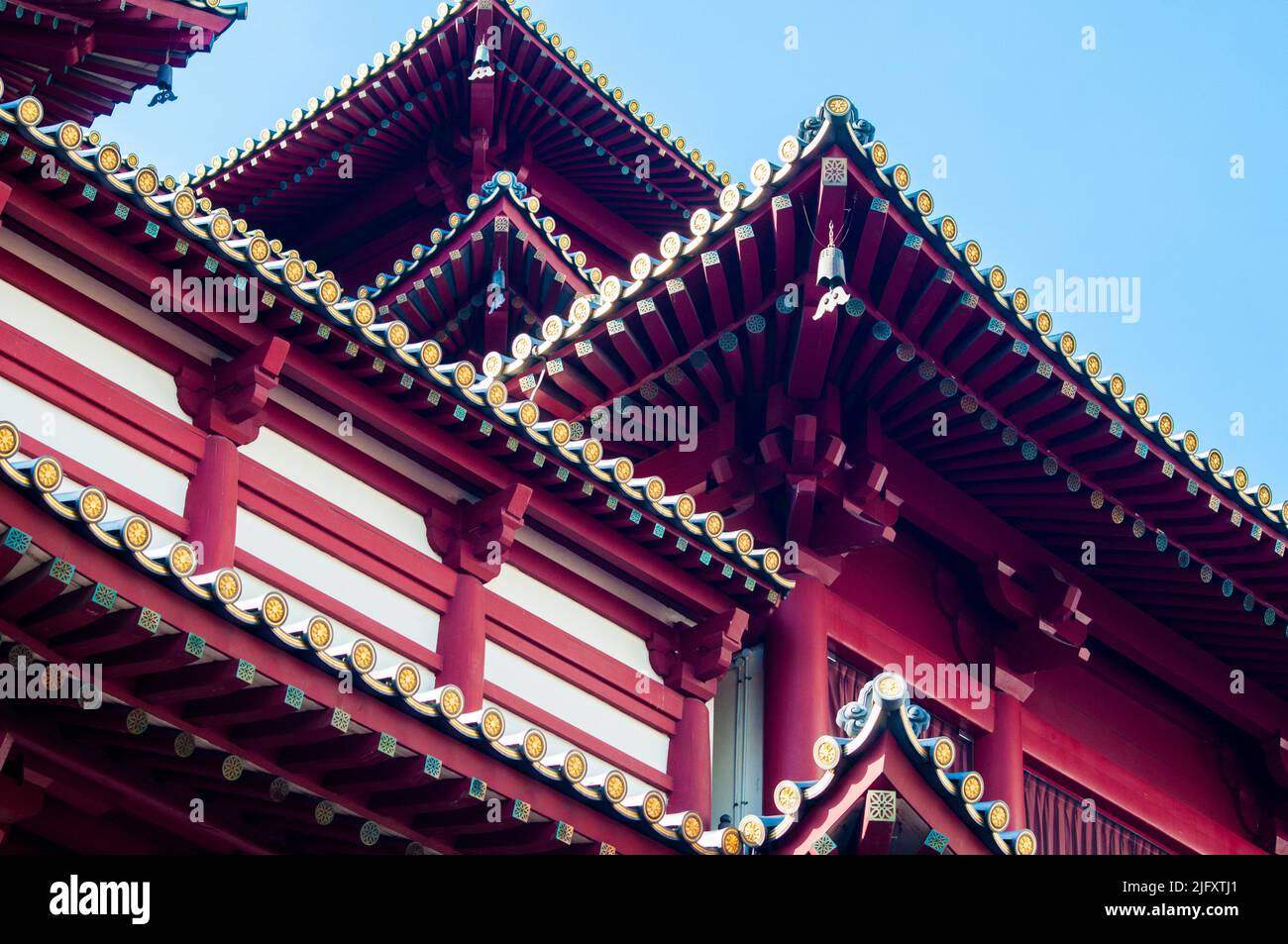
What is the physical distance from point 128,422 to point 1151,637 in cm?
951

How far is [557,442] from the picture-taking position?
13141mm

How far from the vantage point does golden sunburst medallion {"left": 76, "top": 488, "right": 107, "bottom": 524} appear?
29.1 ft

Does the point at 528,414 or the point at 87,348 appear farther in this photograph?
the point at 528,414

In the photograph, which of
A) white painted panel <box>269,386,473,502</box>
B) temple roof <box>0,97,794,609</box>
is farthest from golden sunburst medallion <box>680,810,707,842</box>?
white painted panel <box>269,386,473,502</box>

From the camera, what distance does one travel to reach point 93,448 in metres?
11.5

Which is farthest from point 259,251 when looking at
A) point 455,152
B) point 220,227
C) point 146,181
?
point 455,152

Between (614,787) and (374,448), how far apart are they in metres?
3.63

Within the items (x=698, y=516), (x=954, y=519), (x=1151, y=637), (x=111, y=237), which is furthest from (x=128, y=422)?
(x=1151, y=637)

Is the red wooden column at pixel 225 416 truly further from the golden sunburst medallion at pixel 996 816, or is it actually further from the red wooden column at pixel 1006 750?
the red wooden column at pixel 1006 750

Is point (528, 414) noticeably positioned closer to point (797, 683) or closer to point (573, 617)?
point (573, 617)

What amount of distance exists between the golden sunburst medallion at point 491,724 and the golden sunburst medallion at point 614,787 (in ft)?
2.28

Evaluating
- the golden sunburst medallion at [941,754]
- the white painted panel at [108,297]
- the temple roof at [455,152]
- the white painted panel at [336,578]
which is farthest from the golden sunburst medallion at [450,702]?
the temple roof at [455,152]

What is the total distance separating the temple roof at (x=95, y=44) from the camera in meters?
15.0

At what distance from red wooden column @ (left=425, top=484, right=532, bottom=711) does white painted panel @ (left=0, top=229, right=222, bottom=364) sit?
2038mm
